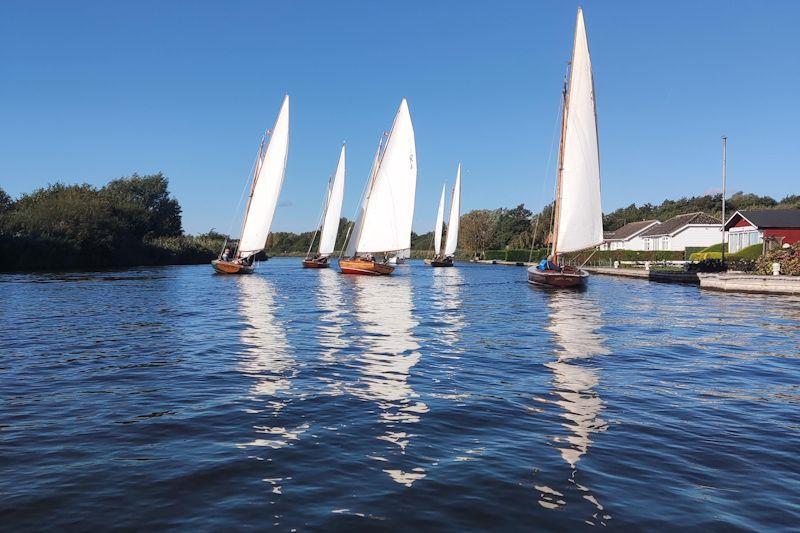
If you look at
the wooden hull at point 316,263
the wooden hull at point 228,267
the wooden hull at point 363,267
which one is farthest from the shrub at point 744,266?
the wooden hull at point 316,263

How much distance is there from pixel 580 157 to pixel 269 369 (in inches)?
1355

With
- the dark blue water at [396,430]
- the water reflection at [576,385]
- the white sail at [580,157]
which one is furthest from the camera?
the white sail at [580,157]

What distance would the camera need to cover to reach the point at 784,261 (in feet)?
139

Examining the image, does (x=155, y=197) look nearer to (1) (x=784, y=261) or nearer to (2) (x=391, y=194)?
(2) (x=391, y=194)

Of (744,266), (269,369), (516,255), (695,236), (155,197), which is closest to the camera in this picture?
(269,369)

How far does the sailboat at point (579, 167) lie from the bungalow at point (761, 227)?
1121 inches

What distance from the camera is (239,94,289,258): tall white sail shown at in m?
57.8

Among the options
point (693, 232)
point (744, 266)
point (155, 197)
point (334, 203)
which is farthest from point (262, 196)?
point (155, 197)

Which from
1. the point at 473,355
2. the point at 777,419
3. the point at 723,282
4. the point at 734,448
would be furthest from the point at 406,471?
the point at 723,282

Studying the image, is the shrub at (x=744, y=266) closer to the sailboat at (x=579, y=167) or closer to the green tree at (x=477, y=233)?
the sailboat at (x=579, y=167)

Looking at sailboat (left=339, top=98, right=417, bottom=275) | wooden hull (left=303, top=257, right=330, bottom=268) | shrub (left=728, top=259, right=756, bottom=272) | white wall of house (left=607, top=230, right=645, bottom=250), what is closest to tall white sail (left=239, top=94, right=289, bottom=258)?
sailboat (left=339, top=98, right=417, bottom=275)

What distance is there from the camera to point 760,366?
13.7 meters

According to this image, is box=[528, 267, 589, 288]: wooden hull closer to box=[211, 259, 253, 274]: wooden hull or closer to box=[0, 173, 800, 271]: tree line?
box=[0, 173, 800, 271]: tree line

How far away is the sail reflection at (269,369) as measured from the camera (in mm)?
7984
